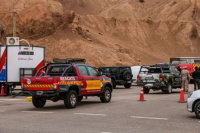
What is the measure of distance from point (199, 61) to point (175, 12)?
46.8 meters

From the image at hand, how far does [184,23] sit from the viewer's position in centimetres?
9081

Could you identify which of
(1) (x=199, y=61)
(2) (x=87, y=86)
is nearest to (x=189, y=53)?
(1) (x=199, y=61)

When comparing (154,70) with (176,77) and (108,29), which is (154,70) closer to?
(176,77)

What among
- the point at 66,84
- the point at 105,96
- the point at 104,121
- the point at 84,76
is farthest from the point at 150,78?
the point at 104,121

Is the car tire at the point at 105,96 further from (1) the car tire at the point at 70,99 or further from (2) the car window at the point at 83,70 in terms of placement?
(1) the car tire at the point at 70,99

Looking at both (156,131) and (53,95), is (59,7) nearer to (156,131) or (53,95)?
(53,95)

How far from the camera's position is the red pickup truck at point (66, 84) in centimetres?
1502

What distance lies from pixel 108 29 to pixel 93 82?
69.1 meters

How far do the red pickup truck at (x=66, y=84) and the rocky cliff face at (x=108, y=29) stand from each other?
39.2 m

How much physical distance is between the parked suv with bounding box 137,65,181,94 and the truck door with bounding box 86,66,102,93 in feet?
23.2

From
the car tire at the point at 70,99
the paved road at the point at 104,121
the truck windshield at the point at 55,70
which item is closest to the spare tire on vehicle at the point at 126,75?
the truck windshield at the point at 55,70

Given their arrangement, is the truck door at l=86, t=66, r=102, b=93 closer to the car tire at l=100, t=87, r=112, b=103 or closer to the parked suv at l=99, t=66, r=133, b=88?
the car tire at l=100, t=87, r=112, b=103

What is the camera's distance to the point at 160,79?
24.2m

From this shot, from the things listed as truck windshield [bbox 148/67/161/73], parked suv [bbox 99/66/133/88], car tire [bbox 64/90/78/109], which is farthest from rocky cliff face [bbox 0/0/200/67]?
car tire [bbox 64/90/78/109]
